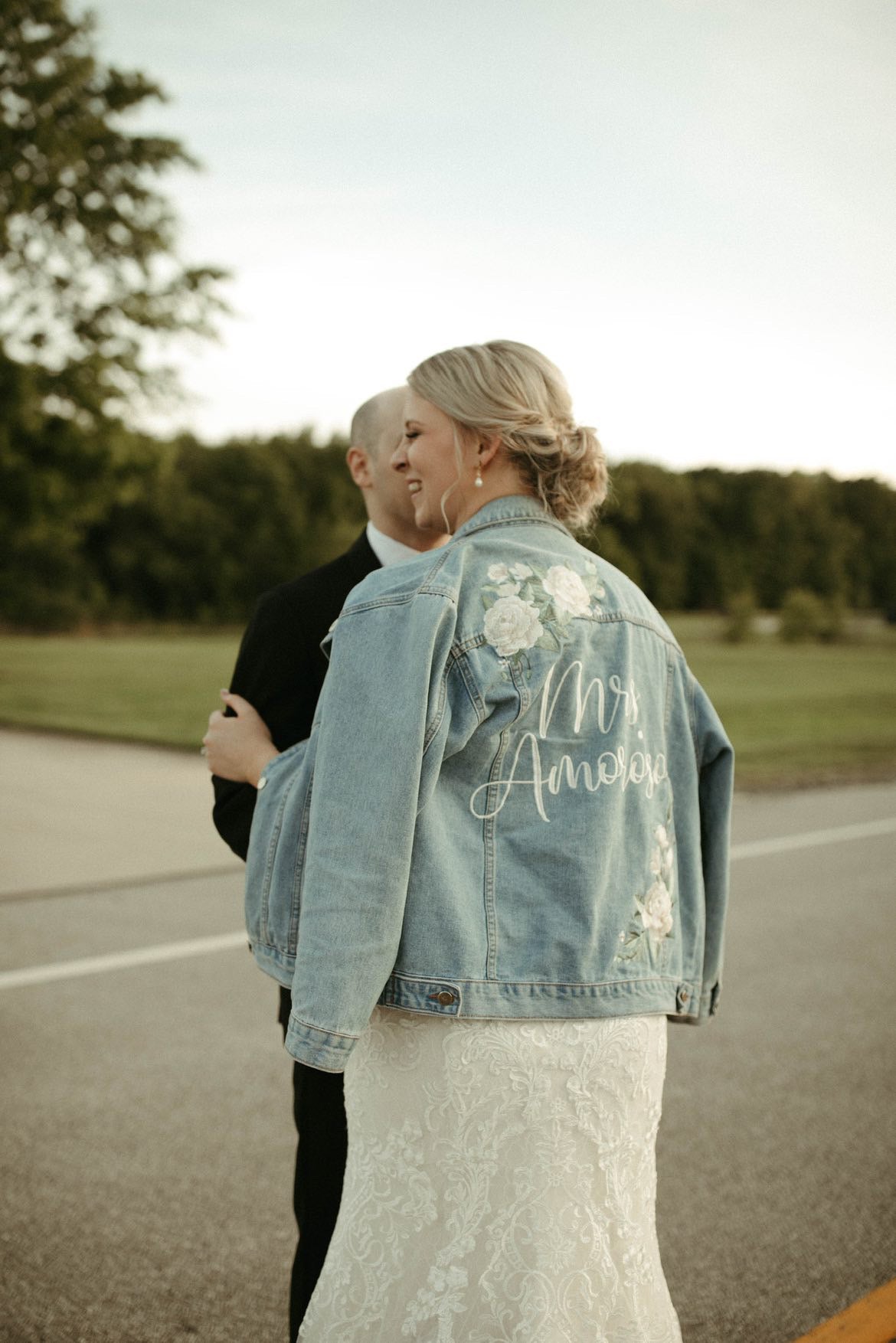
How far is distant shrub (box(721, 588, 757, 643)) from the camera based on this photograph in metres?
49.5

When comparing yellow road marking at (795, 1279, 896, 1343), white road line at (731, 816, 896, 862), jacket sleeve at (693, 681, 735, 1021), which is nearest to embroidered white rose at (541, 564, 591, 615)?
jacket sleeve at (693, 681, 735, 1021)

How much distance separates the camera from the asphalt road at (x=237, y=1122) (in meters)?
3.07

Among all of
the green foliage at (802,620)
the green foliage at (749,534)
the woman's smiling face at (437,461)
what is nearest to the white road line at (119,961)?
the woman's smiling face at (437,461)

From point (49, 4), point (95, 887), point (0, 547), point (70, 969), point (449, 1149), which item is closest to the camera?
point (449, 1149)

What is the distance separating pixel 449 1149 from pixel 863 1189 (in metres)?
2.37

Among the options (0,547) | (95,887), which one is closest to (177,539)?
(0,547)

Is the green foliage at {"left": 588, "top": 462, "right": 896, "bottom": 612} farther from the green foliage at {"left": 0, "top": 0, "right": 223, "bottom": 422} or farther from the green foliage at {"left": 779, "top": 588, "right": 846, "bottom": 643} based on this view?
the green foliage at {"left": 0, "top": 0, "right": 223, "bottom": 422}

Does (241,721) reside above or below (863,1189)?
above

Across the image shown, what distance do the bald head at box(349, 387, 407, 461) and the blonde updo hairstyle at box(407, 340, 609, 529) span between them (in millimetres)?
718

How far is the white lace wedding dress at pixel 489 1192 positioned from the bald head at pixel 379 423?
1367mm

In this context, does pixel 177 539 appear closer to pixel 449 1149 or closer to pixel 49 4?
pixel 49 4

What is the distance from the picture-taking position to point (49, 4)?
22.9 metres

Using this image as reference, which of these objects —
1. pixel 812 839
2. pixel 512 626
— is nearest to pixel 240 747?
pixel 512 626

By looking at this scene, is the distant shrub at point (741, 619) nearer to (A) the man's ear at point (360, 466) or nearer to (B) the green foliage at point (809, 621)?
(B) the green foliage at point (809, 621)
